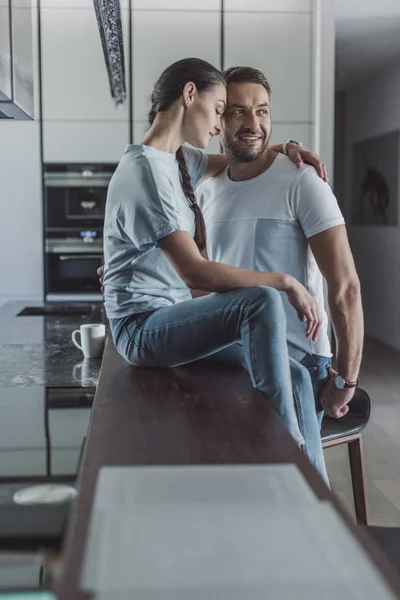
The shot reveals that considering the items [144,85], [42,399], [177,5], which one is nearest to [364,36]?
[177,5]

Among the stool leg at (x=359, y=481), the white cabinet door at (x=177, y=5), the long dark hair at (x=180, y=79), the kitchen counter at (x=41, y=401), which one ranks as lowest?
the stool leg at (x=359, y=481)

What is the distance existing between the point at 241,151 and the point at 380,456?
2.24 metres

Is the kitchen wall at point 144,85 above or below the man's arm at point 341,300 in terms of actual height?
above

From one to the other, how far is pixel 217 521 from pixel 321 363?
4.22 feet

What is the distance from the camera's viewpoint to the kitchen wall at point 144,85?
5.02 m

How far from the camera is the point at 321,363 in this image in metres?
2.21

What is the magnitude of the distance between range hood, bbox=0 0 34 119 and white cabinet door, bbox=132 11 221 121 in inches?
89.2

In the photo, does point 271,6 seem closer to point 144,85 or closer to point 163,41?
point 163,41

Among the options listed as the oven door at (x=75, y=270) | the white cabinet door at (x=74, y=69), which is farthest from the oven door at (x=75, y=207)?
the white cabinet door at (x=74, y=69)

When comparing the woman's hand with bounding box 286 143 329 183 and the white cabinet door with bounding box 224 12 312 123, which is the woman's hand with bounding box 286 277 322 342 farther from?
the white cabinet door with bounding box 224 12 312 123

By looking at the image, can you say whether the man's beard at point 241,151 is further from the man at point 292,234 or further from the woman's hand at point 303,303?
the woman's hand at point 303,303

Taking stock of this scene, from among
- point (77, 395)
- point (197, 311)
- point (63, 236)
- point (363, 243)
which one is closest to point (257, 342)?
point (197, 311)

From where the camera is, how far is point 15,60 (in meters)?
2.44

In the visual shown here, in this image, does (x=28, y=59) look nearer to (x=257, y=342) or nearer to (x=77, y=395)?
(x=77, y=395)
